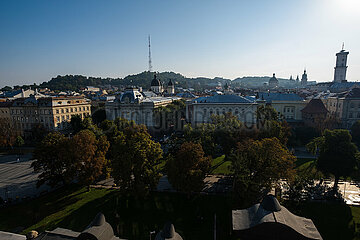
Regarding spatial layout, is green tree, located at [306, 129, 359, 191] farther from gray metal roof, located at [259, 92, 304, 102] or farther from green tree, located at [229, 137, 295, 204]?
gray metal roof, located at [259, 92, 304, 102]

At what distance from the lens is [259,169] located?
22.5 metres

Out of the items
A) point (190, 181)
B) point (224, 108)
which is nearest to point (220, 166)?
point (190, 181)

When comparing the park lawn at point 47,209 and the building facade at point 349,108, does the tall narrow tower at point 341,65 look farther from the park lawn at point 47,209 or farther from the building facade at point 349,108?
the park lawn at point 47,209

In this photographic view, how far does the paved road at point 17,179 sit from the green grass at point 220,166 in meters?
24.5

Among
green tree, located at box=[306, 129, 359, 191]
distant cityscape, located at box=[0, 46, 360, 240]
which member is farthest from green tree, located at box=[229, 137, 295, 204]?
green tree, located at box=[306, 129, 359, 191]

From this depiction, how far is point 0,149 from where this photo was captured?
5272cm

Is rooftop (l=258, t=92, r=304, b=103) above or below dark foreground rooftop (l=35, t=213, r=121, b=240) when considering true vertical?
above

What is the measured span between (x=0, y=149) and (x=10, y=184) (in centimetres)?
2806

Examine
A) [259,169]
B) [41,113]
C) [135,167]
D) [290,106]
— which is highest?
[290,106]

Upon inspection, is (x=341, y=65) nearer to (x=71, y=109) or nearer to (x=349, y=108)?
(x=349, y=108)

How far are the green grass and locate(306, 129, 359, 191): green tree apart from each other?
11.9m

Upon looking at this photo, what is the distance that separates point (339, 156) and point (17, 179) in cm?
4460

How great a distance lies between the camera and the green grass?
3373cm

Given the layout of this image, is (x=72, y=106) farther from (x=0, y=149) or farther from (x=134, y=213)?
(x=134, y=213)
